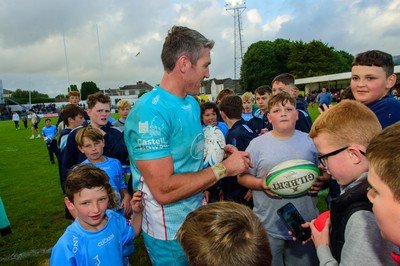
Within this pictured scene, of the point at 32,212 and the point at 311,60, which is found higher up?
the point at 311,60

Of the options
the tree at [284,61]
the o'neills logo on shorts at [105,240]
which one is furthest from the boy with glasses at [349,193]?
the tree at [284,61]

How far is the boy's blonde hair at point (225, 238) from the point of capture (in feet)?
4.47

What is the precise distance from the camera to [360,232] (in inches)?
58.4

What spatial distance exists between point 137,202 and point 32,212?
5.93 m

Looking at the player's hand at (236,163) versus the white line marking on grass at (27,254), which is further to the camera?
the white line marking on grass at (27,254)

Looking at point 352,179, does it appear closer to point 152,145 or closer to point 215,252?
point 215,252

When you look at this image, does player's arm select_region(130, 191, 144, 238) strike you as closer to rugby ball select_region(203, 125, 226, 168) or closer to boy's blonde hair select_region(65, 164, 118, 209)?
boy's blonde hair select_region(65, 164, 118, 209)

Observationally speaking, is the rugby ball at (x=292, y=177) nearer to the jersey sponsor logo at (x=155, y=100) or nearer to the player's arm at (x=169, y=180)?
the player's arm at (x=169, y=180)

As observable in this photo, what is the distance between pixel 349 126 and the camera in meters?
1.90

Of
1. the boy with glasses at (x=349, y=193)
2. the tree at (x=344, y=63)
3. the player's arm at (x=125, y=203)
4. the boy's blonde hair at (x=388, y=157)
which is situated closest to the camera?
the boy's blonde hair at (x=388, y=157)

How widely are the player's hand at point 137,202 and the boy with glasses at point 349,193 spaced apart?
54.2 inches

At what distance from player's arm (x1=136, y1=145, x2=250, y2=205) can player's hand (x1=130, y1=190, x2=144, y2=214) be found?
0.32 m

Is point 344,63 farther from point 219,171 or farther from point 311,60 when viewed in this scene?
point 219,171

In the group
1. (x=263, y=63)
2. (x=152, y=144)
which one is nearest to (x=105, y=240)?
(x=152, y=144)
